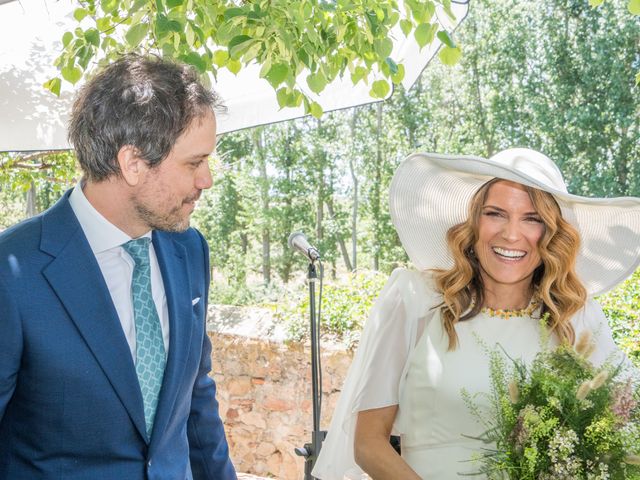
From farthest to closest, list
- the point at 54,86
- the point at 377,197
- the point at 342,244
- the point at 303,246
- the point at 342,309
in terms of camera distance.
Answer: the point at 342,244
the point at 377,197
the point at 342,309
the point at 303,246
the point at 54,86

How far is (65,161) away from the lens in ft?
23.6

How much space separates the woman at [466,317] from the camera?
6.78 ft

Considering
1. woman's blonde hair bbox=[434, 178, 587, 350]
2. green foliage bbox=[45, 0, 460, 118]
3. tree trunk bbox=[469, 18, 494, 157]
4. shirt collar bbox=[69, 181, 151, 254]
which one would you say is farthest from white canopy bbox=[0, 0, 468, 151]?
tree trunk bbox=[469, 18, 494, 157]

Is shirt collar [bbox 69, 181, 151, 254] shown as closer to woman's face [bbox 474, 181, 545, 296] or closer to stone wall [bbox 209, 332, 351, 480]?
woman's face [bbox 474, 181, 545, 296]

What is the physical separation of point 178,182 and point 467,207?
1.15 m

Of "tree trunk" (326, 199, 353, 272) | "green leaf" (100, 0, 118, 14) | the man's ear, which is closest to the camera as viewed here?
the man's ear

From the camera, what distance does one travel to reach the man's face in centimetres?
158

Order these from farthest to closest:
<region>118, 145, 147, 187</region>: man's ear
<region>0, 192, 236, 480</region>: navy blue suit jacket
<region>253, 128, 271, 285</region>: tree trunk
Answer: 1. <region>253, 128, 271, 285</region>: tree trunk
2. <region>118, 145, 147, 187</region>: man's ear
3. <region>0, 192, 236, 480</region>: navy blue suit jacket

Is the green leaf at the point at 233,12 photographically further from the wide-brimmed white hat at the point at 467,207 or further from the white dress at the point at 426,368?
the white dress at the point at 426,368

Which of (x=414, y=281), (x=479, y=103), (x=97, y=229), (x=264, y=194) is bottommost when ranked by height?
(x=264, y=194)

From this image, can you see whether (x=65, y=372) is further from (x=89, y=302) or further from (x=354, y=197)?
(x=354, y=197)

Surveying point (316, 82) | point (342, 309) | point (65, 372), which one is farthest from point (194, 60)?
point (342, 309)

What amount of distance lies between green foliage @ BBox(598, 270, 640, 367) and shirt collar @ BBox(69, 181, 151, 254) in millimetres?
3567

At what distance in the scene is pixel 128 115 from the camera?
160 cm
